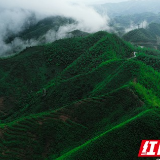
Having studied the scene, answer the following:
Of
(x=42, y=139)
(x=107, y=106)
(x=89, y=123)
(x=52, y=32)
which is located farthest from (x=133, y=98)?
(x=52, y=32)

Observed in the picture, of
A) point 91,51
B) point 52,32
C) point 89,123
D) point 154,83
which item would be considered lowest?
point 89,123

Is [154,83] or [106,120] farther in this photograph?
[154,83]

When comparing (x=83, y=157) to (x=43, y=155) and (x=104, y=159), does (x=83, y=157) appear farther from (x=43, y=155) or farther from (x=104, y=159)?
(x=43, y=155)

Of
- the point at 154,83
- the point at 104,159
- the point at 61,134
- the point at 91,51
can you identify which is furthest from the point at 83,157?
the point at 91,51

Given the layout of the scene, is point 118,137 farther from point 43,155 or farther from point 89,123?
point 43,155

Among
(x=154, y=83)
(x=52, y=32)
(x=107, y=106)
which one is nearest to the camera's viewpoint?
(x=107, y=106)

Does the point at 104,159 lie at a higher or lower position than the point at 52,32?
lower

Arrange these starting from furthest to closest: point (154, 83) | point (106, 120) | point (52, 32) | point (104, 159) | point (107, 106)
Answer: point (52, 32), point (154, 83), point (107, 106), point (106, 120), point (104, 159)
